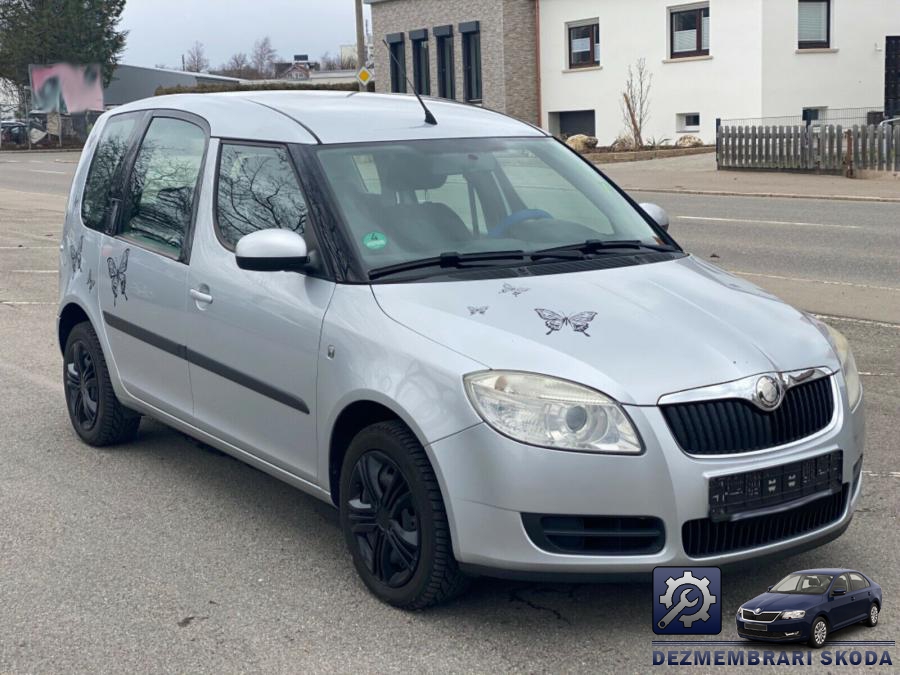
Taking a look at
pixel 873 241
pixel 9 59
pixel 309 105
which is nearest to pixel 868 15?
pixel 873 241

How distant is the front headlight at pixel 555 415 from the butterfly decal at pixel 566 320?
301mm

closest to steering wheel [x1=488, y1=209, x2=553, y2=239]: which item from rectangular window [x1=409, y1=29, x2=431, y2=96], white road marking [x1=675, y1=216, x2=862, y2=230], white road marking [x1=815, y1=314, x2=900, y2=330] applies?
white road marking [x1=815, y1=314, x2=900, y2=330]

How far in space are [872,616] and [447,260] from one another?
1.93 meters

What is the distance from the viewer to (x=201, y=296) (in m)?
5.30

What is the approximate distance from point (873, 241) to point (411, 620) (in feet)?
39.5

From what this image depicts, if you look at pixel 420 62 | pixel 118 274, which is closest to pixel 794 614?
A: pixel 118 274

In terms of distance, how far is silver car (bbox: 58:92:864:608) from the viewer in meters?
3.92

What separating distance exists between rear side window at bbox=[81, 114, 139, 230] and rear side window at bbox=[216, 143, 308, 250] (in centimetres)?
116

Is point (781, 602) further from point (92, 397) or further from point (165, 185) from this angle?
point (92, 397)

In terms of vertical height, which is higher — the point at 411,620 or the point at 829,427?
the point at 829,427

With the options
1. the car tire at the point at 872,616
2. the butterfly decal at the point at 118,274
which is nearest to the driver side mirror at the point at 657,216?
the car tire at the point at 872,616

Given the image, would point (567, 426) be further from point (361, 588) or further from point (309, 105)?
point (309, 105)

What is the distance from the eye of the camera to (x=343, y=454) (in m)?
4.64

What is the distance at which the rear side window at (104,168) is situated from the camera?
21.1ft
